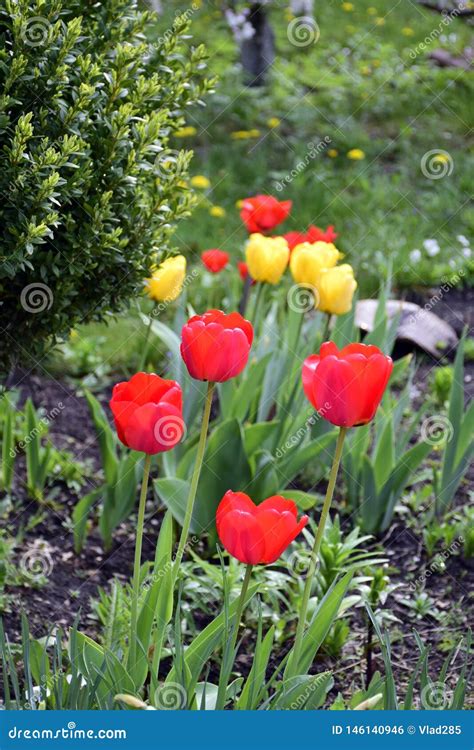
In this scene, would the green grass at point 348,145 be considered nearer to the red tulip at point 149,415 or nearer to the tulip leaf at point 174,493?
the tulip leaf at point 174,493

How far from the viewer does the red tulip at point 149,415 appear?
1.59m

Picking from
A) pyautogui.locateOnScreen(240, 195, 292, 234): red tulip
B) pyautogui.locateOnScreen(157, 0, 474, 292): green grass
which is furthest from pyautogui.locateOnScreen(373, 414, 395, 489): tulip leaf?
pyautogui.locateOnScreen(157, 0, 474, 292): green grass

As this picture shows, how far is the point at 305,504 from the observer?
2.55 m

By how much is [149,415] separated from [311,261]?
1.17 m

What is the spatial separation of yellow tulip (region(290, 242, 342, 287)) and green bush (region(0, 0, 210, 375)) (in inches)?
17.1

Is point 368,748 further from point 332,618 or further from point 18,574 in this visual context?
point 18,574

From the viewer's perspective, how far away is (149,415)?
160 cm

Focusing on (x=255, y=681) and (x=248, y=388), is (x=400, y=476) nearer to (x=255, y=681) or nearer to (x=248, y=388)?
(x=248, y=388)

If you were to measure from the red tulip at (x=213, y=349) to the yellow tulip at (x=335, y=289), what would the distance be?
90cm

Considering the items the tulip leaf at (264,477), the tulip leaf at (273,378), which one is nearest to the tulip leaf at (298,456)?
the tulip leaf at (264,477)

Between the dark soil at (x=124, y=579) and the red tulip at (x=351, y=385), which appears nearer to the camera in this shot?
the red tulip at (x=351, y=385)

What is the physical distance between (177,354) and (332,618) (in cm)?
120

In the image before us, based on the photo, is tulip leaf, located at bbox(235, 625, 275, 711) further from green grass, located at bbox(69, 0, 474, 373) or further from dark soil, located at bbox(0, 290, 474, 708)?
green grass, located at bbox(69, 0, 474, 373)

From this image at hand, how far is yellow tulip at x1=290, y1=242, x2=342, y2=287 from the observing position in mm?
2658
